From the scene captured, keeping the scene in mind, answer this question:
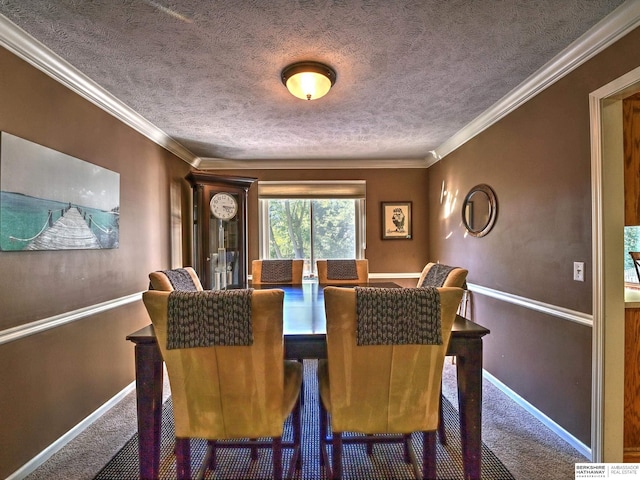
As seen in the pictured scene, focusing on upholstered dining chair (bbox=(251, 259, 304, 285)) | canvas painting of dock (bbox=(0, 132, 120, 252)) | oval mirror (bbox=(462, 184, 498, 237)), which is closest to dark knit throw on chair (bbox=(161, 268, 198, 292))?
canvas painting of dock (bbox=(0, 132, 120, 252))

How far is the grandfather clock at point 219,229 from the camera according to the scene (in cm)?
348

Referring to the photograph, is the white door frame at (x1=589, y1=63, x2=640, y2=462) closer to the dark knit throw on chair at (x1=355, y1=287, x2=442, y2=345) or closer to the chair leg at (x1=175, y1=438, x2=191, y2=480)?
the dark knit throw on chair at (x1=355, y1=287, x2=442, y2=345)

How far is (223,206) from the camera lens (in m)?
3.64

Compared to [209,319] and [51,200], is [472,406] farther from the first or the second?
[51,200]

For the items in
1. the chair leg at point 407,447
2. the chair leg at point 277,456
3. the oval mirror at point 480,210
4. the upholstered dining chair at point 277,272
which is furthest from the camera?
the upholstered dining chair at point 277,272

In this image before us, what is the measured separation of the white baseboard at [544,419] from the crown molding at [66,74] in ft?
12.1

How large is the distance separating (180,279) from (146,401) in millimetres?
769

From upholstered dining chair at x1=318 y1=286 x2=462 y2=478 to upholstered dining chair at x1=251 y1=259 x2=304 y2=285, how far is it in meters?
1.81

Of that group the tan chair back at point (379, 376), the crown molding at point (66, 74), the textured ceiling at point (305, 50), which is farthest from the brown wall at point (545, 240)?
the crown molding at point (66, 74)

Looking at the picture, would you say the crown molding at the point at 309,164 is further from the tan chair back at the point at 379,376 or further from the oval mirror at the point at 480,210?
the tan chair back at the point at 379,376

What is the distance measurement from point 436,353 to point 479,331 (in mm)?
261

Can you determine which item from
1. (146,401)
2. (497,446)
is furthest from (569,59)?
(146,401)

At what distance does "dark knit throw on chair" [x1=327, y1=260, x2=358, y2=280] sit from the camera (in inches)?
122

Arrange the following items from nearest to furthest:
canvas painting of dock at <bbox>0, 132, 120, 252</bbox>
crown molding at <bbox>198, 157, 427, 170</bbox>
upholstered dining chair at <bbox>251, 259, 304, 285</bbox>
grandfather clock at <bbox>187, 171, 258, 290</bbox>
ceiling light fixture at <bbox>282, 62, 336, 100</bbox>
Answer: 1. canvas painting of dock at <bbox>0, 132, 120, 252</bbox>
2. ceiling light fixture at <bbox>282, 62, 336, 100</bbox>
3. upholstered dining chair at <bbox>251, 259, 304, 285</bbox>
4. grandfather clock at <bbox>187, 171, 258, 290</bbox>
5. crown molding at <bbox>198, 157, 427, 170</bbox>
